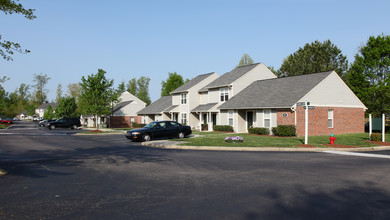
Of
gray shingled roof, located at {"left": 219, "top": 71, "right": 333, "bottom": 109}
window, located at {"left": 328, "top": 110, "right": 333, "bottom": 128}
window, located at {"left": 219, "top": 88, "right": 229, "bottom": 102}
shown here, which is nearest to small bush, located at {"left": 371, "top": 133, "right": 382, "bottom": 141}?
gray shingled roof, located at {"left": 219, "top": 71, "right": 333, "bottom": 109}

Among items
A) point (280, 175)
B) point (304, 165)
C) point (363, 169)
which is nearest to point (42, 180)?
point (280, 175)

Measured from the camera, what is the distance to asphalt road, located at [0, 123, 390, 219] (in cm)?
541

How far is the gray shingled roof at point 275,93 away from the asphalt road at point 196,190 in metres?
15.5

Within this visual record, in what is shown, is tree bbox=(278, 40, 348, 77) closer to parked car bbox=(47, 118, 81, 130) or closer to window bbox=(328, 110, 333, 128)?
window bbox=(328, 110, 333, 128)

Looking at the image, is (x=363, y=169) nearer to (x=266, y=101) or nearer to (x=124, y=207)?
(x=124, y=207)

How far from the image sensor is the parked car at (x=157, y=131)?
21759mm

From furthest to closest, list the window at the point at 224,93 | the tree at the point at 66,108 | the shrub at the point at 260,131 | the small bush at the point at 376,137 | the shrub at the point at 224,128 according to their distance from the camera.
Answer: the tree at the point at 66,108 → the window at the point at 224,93 → the shrub at the point at 224,128 → the shrub at the point at 260,131 → the small bush at the point at 376,137

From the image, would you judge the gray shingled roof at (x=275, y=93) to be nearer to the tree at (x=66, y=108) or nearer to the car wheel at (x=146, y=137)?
the car wheel at (x=146, y=137)

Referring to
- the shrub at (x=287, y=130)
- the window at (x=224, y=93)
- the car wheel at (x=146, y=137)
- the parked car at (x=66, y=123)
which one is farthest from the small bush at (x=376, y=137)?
the parked car at (x=66, y=123)

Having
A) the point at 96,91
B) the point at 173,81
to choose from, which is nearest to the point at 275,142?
the point at 96,91

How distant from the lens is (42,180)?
830 centimetres

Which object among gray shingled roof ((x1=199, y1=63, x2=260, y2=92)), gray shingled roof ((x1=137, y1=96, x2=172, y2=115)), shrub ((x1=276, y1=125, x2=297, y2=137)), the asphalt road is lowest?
the asphalt road

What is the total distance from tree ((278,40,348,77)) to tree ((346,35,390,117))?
14.7m

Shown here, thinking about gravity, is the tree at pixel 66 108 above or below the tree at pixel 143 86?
below
